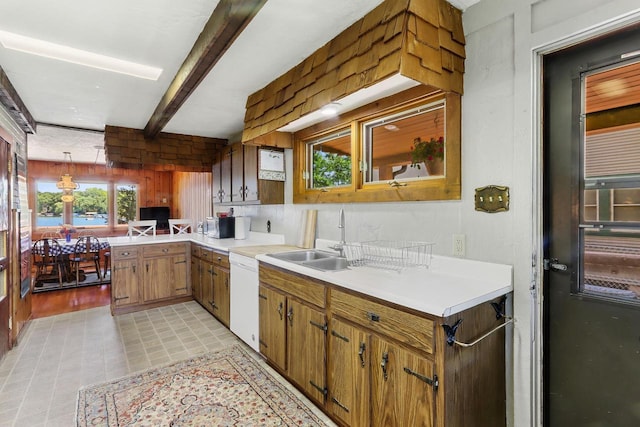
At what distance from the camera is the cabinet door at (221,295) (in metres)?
3.32

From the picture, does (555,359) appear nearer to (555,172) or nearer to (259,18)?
(555,172)

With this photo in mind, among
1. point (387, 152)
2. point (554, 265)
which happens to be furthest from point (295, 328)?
point (554, 265)

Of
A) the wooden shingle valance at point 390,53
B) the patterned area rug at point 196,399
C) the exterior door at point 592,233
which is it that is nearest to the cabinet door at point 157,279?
the patterned area rug at point 196,399

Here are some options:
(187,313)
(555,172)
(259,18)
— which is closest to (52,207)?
(187,313)

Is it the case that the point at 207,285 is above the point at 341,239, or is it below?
below

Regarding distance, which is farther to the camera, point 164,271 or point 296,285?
point 164,271

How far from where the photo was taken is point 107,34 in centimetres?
202

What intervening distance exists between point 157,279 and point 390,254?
3.28m

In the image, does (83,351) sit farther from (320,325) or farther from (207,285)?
(320,325)

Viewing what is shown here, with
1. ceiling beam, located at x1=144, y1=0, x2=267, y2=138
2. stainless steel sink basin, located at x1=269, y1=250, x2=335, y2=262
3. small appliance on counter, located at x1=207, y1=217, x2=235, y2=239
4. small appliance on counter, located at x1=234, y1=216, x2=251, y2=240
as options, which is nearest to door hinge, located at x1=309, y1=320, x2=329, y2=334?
stainless steel sink basin, located at x1=269, y1=250, x2=335, y2=262

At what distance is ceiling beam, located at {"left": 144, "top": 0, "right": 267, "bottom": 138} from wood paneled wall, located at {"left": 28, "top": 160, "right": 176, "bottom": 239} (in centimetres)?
594

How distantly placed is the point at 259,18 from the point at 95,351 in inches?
122

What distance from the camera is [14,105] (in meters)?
2.86

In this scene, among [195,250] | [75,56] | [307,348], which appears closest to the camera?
[307,348]
